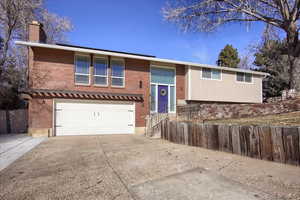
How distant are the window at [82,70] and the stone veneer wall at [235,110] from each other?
5995mm

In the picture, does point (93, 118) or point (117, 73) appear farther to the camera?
point (117, 73)

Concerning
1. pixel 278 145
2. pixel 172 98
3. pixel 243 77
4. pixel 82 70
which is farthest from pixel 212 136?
pixel 243 77

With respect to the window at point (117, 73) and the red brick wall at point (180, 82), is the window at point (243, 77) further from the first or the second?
the window at point (117, 73)

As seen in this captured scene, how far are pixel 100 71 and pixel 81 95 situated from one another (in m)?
1.85

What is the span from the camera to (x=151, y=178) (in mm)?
3221

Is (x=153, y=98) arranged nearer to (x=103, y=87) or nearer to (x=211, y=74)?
(x=103, y=87)

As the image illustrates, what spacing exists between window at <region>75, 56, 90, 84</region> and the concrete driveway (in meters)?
5.77

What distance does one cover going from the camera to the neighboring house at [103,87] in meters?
8.88

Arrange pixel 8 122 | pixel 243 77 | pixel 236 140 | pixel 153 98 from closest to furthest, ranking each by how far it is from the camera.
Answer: pixel 236 140 → pixel 8 122 → pixel 153 98 → pixel 243 77

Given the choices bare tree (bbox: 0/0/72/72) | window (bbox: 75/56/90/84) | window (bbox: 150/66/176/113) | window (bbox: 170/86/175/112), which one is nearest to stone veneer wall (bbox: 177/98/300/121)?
window (bbox: 170/86/175/112)

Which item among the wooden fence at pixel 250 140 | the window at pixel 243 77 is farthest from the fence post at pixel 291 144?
the window at pixel 243 77

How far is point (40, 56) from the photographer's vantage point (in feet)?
29.4

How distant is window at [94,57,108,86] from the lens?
32.8 ft

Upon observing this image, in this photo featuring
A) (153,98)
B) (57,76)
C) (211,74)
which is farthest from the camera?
(211,74)
